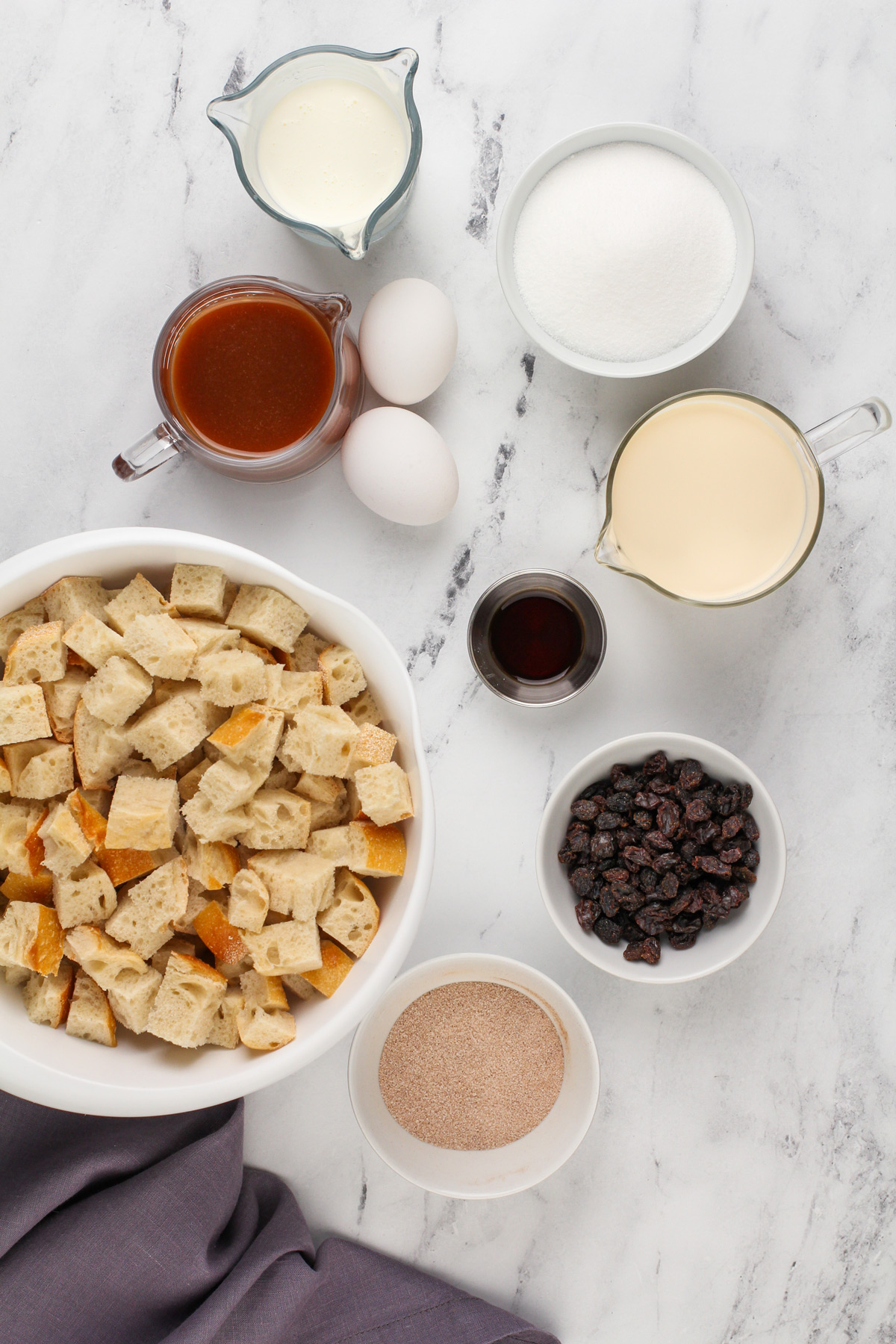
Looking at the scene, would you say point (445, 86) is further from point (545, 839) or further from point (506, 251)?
point (545, 839)

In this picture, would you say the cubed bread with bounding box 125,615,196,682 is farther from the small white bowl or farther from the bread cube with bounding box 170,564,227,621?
the small white bowl

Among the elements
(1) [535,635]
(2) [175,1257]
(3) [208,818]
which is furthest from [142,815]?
(2) [175,1257]

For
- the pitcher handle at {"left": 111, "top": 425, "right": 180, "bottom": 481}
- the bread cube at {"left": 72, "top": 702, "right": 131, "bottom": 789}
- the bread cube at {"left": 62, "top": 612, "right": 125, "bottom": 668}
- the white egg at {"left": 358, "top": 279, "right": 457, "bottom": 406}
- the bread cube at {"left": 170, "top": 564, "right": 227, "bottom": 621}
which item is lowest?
the bread cube at {"left": 72, "top": 702, "right": 131, "bottom": 789}

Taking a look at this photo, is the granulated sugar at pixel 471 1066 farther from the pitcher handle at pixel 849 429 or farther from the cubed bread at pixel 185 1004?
the pitcher handle at pixel 849 429

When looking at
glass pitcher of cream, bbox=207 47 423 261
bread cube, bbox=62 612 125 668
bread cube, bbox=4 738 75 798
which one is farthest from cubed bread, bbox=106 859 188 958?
glass pitcher of cream, bbox=207 47 423 261

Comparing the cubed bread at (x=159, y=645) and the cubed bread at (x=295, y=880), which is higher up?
the cubed bread at (x=159, y=645)

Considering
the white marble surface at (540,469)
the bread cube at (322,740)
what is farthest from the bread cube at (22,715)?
the white marble surface at (540,469)
